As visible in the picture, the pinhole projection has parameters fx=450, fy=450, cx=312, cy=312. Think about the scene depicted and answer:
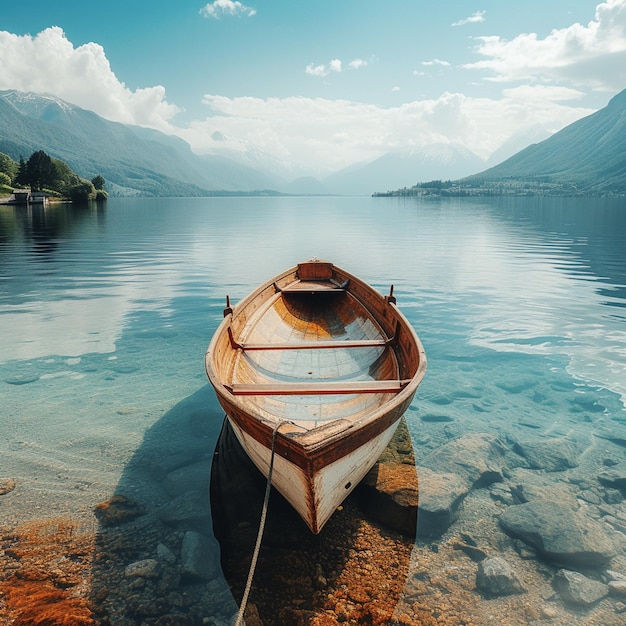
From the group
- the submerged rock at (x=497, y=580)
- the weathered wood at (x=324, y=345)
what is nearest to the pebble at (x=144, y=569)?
the submerged rock at (x=497, y=580)

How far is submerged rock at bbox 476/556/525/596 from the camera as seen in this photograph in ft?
21.8

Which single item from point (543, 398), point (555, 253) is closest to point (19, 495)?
point (543, 398)

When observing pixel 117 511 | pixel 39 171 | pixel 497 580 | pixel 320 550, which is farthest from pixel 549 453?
pixel 39 171

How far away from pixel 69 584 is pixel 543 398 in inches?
480

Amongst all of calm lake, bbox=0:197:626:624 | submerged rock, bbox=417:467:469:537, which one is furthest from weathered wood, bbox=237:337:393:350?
submerged rock, bbox=417:467:469:537

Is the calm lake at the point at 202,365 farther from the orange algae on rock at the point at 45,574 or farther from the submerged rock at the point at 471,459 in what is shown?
the orange algae on rock at the point at 45,574

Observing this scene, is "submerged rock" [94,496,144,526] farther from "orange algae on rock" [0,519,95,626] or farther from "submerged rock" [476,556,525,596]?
"submerged rock" [476,556,525,596]

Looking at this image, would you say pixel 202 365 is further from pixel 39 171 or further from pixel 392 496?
pixel 39 171

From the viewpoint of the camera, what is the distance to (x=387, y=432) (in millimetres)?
7258

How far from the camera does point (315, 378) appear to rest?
11.3 metres

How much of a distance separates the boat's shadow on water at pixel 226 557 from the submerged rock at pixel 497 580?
1.11 m

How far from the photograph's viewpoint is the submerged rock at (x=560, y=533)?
7.23m

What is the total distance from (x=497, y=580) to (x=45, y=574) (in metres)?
6.72

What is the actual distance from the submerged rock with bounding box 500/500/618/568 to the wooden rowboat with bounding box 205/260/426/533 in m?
2.85
